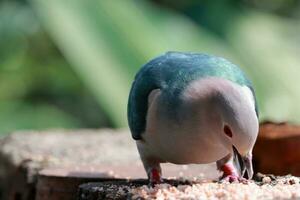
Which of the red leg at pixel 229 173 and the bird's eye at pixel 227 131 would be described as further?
the red leg at pixel 229 173

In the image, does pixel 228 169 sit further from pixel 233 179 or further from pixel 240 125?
pixel 240 125

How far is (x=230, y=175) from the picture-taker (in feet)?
7.45

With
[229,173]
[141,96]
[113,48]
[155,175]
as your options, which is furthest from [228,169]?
[113,48]

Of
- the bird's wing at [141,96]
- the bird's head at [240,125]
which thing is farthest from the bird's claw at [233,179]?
the bird's wing at [141,96]

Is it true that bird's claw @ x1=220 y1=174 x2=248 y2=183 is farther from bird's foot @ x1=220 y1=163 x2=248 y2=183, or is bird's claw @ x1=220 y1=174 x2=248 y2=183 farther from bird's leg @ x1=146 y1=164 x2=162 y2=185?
bird's leg @ x1=146 y1=164 x2=162 y2=185

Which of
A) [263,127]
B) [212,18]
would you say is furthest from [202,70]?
[212,18]

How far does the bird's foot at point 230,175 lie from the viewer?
7.25ft

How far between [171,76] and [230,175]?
30cm

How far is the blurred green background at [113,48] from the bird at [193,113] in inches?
81.1

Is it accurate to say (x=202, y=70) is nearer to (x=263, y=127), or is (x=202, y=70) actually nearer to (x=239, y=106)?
(x=239, y=106)

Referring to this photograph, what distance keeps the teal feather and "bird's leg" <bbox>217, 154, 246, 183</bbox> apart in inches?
9.0

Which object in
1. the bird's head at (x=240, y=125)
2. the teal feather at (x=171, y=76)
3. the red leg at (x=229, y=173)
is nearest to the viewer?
the bird's head at (x=240, y=125)

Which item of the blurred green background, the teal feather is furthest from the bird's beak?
the blurred green background

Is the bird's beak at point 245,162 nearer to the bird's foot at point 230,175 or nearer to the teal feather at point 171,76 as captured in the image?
the bird's foot at point 230,175
